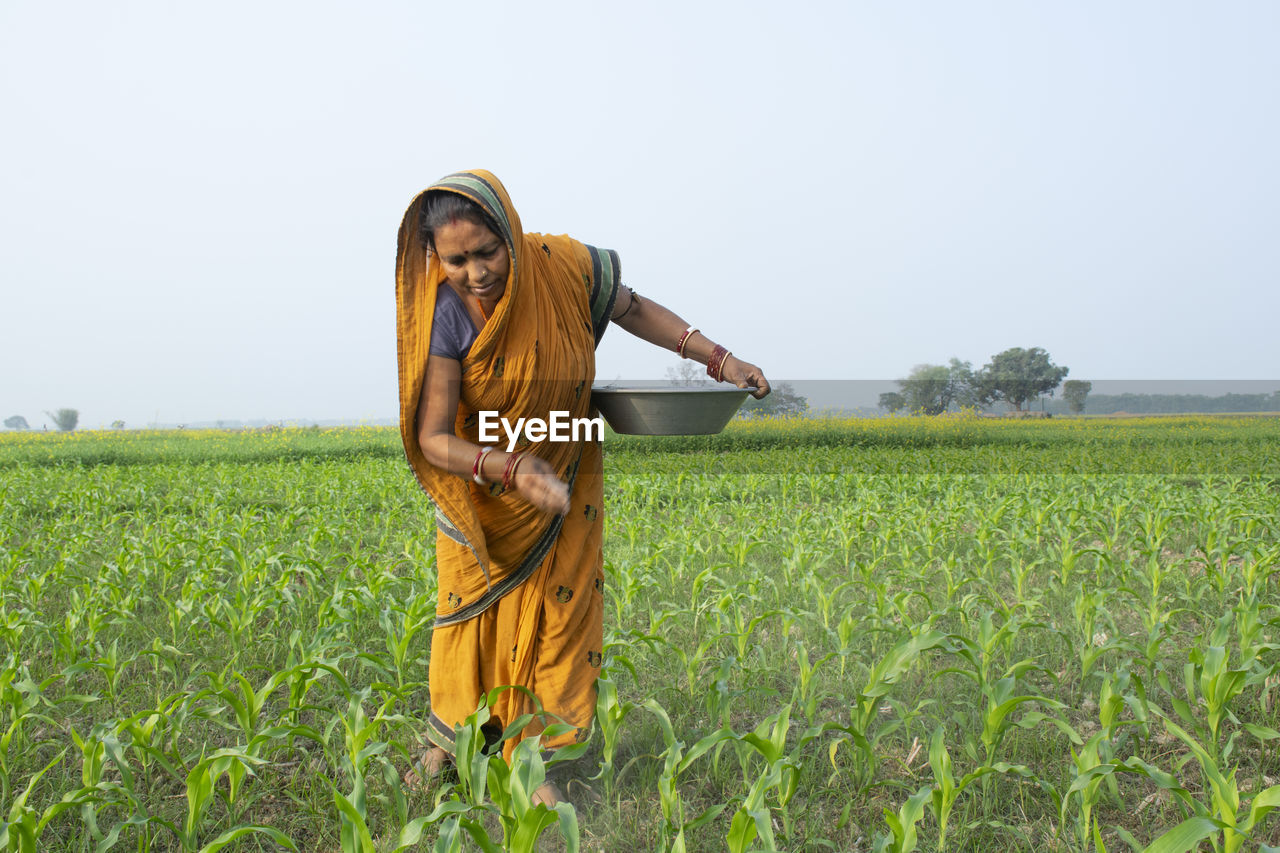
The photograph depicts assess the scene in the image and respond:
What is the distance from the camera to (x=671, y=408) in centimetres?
205

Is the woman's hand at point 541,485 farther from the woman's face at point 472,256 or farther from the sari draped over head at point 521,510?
the woman's face at point 472,256

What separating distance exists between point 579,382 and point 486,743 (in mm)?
1151

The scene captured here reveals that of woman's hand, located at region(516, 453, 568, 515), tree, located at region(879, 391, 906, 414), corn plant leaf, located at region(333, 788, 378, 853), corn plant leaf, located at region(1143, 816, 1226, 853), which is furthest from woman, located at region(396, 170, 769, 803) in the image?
tree, located at region(879, 391, 906, 414)

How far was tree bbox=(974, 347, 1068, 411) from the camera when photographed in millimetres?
30856

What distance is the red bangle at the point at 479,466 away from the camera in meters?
1.95

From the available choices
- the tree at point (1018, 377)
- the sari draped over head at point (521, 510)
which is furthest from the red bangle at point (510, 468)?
the tree at point (1018, 377)

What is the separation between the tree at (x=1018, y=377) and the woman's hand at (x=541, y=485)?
28.7 m

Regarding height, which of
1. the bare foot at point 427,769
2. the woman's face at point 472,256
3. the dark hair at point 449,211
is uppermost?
the dark hair at point 449,211

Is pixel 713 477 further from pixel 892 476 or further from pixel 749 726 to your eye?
pixel 749 726

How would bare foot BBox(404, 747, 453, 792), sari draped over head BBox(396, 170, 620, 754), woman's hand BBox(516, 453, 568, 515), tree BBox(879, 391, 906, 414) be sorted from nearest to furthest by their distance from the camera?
woman's hand BBox(516, 453, 568, 515)
sari draped over head BBox(396, 170, 620, 754)
bare foot BBox(404, 747, 453, 792)
tree BBox(879, 391, 906, 414)

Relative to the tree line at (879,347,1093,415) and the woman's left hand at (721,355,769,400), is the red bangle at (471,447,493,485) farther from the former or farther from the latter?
the tree line at (879,347,1093,415)

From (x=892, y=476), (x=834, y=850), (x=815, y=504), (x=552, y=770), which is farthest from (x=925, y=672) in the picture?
(x=892, y=476)

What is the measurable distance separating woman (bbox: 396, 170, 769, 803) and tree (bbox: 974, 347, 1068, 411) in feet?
92.6


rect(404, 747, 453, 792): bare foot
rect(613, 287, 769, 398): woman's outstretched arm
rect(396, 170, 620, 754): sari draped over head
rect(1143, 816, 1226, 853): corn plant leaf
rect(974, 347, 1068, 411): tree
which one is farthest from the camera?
rect(974, 347, 1068, 411): tree
